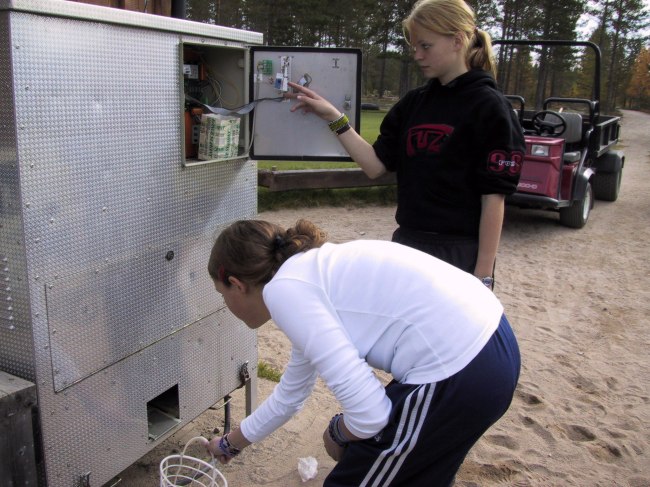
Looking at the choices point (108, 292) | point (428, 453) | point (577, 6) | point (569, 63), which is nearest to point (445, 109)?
point (428, 453)

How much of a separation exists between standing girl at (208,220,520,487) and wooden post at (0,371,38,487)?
0.89 meters

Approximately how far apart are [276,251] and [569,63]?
4151 cm

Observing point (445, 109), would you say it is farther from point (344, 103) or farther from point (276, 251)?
point (276, 251)

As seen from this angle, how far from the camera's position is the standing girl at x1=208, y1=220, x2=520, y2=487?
1645mm

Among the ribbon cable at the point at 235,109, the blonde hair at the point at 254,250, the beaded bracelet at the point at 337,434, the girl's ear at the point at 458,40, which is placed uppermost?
the girl's ear at the point at 458,40

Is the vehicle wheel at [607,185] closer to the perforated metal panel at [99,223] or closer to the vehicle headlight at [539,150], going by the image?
the vehicle headlight at [539,150]

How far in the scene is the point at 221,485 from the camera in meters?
3.06

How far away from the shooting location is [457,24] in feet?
7.97

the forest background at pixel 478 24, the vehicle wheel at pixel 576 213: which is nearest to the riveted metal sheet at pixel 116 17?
the vehicle wheel at pixel 576 213

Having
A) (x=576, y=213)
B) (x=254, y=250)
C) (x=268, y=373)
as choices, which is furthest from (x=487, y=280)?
(x=576, y=213)

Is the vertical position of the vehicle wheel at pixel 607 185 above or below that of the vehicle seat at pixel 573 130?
below

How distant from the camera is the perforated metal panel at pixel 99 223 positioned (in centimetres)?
206

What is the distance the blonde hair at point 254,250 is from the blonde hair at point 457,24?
3.75ft

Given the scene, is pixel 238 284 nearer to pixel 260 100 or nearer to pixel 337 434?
pixel 337 434
